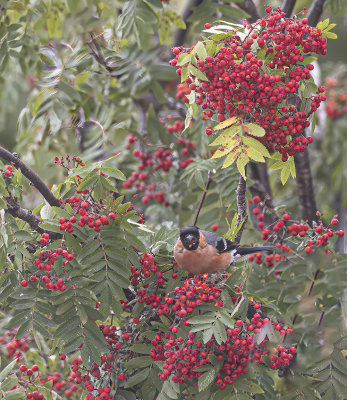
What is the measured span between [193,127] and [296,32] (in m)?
2.16

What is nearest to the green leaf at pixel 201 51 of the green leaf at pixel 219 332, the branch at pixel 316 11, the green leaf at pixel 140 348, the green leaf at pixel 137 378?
the green leaf at pixel 219 332

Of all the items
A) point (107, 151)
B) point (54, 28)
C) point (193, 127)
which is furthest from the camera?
point (107, 151)

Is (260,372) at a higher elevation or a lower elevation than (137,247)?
lower

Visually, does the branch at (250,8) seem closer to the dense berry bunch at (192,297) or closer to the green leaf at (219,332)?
the dense berry bunch at (192,297)

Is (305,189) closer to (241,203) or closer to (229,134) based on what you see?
(241,203)

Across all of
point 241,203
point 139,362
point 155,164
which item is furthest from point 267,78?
point 155,164

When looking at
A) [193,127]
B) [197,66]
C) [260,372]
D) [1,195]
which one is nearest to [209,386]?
[260,372]

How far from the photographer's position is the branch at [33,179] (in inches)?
138

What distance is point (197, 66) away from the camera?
3289 millimetres

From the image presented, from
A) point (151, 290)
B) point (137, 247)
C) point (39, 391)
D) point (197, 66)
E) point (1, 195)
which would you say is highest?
point (197, 66)

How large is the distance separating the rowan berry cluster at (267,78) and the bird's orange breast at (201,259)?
0.81 m

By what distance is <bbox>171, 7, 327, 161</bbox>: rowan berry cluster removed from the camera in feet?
10.6

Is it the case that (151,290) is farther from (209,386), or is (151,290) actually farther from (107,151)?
(107,151)

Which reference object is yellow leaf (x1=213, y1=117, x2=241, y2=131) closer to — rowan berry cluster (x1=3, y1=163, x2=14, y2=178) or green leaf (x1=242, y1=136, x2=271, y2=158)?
green leaf (x1=242, y1=136, x2=271, y2=158)
